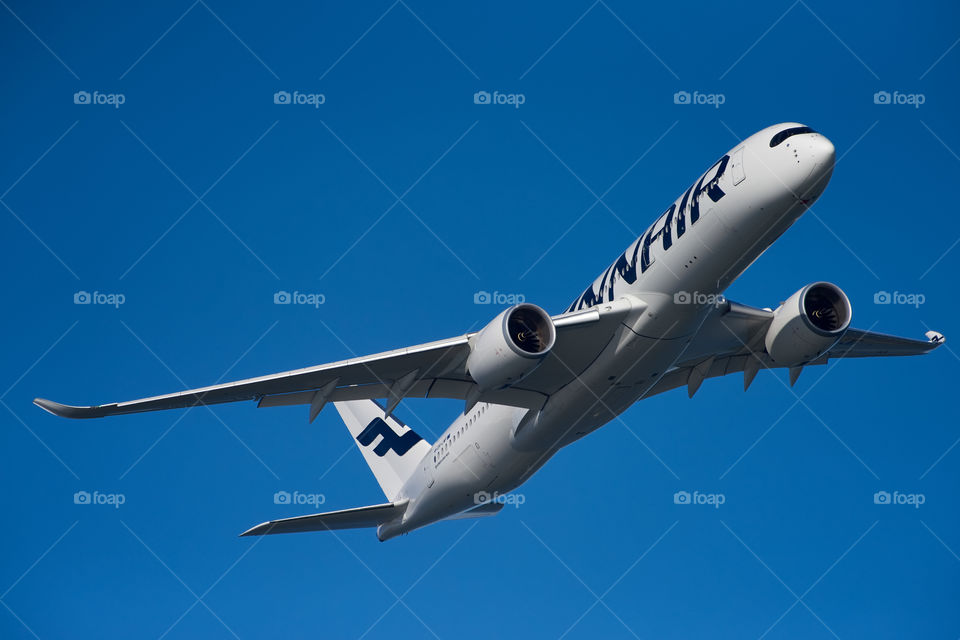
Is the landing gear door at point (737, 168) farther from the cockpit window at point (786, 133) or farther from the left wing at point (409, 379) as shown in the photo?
the left wing at point (409, 379)

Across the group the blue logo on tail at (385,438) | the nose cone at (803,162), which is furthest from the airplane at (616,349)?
the blue logo on tail at (385,438)

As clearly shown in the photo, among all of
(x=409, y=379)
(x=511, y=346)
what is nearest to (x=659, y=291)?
(x=511, y=346)

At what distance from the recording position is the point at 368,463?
36625 millimetres

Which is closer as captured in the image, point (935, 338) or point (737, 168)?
point (737, 168)

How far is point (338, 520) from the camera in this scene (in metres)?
31.0

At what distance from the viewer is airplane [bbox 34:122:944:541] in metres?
22.1

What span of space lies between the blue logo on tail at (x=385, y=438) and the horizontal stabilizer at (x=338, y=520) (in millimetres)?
3813

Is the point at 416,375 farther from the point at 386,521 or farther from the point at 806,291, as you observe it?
the point at 806,291

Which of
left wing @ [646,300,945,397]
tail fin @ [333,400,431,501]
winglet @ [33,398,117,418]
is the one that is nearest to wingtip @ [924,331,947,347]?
left wing @ [646,300,945,397]

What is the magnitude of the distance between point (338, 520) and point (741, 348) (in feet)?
43.8

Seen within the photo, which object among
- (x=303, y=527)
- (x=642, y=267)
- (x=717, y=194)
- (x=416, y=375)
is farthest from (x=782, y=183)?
(x=303, y=527)

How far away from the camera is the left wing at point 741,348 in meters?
27.1

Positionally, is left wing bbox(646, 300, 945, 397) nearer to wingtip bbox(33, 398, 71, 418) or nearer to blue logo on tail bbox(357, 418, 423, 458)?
blue logo on tail bbox(357, 418, 423, 458)

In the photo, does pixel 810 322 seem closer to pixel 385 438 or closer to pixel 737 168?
pixel 737 168
